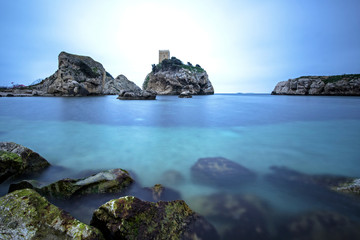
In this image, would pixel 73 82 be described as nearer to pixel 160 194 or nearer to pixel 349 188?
pixel 160 194

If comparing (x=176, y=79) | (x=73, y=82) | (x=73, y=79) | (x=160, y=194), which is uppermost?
(x=176, y=79)

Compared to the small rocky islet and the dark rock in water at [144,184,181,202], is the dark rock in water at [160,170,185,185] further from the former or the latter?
the dark rock in water at [144,184,181,202]

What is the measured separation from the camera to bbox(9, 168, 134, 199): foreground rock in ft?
8.92

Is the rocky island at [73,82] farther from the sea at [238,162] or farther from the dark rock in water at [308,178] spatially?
the dark rock in water at [308,178]

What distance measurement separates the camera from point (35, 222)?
1753mm

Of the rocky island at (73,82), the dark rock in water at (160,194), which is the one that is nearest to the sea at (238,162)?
the dark rock in water at (160,194)

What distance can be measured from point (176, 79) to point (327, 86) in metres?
57.8

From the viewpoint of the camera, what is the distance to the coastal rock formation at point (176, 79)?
72.4 m

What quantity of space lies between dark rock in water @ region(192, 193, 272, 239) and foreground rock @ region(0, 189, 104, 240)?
59.9 inches

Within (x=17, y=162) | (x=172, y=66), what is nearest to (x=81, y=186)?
(x=17, y=162)

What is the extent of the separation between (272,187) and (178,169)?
2017 millimetres

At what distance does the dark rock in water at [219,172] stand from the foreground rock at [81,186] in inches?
61.3

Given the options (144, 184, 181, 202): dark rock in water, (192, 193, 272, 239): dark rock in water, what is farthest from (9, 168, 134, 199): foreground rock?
(192, 193, 272, 239): dark rock in water

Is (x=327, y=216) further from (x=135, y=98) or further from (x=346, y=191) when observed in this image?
(x=135, y=98)
